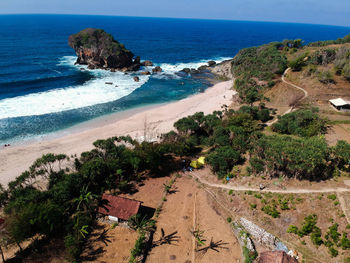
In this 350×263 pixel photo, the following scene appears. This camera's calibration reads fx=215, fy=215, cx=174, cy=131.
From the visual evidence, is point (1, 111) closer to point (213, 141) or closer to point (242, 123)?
point (213, 141)

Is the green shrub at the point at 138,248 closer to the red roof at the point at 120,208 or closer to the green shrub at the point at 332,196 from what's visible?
the red roof at the point at 120,208

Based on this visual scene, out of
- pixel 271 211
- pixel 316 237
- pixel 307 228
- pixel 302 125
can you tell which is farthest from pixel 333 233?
pixel 302 125

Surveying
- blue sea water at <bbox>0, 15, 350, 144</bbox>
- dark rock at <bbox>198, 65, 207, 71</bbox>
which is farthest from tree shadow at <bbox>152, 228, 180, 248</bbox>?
dark rock at <bbox>198, 65, 207, 71</bbox>

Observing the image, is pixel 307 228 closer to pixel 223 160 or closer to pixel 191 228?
pixel 191 228

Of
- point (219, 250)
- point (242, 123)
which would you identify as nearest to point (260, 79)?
point (242, 123)

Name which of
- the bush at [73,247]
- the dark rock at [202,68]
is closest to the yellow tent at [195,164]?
the bush at [73,247]
